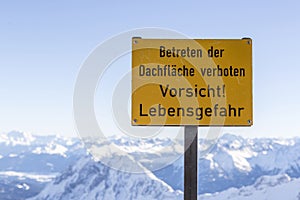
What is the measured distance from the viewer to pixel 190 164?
5.50 meters

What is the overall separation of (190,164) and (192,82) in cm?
82

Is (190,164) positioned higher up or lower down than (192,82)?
lower down

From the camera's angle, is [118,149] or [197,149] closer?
[197,149]

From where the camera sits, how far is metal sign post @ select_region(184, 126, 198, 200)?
548 cm

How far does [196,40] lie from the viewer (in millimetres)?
5707

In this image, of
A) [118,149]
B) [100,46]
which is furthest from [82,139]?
[100,46]

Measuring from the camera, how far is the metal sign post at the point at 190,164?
5.48 metres

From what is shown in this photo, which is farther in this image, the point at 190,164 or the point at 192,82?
the point at 192,82

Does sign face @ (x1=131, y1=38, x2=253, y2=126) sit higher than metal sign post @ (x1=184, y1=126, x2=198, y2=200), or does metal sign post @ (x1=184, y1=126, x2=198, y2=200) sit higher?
sign face @ (x1=131, y1=38, x2=253, y2=126)

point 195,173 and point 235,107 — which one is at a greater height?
point 235,107

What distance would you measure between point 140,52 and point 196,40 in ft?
1.89

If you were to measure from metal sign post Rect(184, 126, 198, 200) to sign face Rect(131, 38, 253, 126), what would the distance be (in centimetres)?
14

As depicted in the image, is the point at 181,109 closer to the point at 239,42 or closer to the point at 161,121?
the point at 161,121

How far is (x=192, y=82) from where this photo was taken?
18.6 ft
